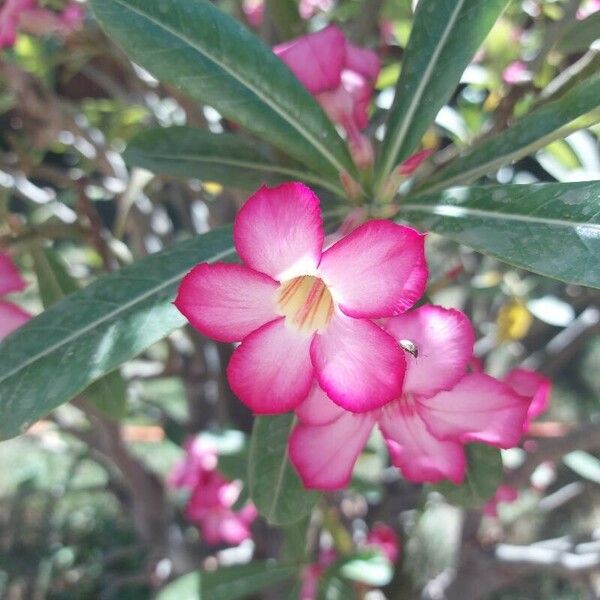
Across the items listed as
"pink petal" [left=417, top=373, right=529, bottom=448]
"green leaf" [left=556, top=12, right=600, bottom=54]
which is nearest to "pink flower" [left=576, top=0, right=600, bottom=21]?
"green leaf" [left=556, top=12, right=600, bottom=54]

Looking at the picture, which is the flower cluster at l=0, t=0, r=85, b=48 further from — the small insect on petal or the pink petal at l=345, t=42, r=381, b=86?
the small insect on petal

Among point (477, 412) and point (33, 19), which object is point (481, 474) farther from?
point (33, 19)

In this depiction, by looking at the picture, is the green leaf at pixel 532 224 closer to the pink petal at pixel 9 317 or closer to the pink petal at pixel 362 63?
the pink petal at pixel 362 63

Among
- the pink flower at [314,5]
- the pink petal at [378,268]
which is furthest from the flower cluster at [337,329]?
the pink flower at [314,5]

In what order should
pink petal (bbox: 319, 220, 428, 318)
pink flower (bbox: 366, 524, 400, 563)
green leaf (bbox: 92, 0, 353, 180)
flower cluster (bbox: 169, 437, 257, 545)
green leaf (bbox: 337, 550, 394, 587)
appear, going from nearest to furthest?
pink petal (bbox: 319, 220, 428, 318)
green leaf (bbox: 92, 0, 353, 180)
green leaf (bbox: 337, 550, 394, 587)
flower cluster (bbox: 169, 437, 257, 545)
pink flower (bbox: 366, 524, 400, 563)

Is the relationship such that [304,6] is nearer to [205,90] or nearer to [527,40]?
[527,40]
